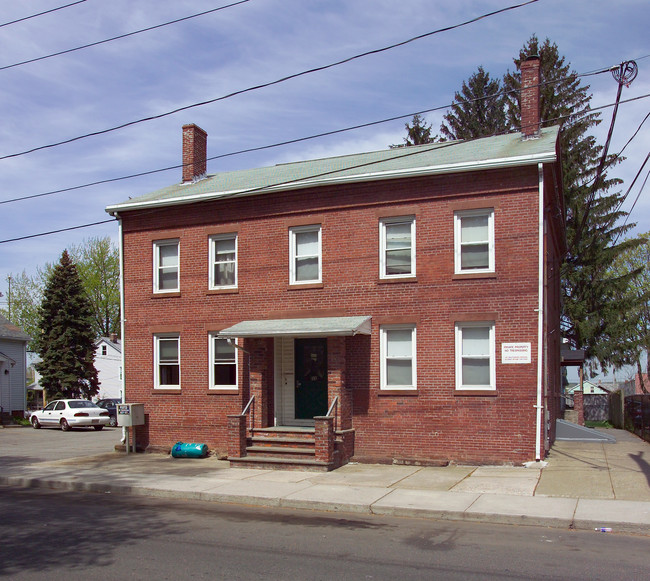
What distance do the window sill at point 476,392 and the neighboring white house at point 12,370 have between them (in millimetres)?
29604

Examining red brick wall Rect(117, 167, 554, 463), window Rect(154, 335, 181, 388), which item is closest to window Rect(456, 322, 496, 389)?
red brick wall Rect(117, 167, 554, 463)

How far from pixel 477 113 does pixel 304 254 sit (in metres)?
29.6

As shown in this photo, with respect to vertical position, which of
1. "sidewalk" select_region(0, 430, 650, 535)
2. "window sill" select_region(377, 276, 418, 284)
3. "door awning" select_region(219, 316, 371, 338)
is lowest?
"sidewalk" select_region(0, 430, 650, 535)

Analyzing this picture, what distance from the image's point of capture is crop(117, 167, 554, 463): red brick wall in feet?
48.9

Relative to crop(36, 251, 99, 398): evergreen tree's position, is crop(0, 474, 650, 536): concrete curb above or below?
below

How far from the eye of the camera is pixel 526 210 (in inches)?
588

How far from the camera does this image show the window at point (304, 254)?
17.1 m

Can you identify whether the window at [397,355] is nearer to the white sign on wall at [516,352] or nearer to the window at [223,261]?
the white sign on wall at [516,352]

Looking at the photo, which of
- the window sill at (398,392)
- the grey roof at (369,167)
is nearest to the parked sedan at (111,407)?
the grey roof at (369,167)

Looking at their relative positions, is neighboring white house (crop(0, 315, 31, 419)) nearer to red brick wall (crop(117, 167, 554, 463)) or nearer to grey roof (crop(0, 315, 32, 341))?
grey roof (crop(0, 315, 32, 341))

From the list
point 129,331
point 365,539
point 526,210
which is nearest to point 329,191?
point 526,210

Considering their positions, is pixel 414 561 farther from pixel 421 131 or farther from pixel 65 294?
pixel 421 131

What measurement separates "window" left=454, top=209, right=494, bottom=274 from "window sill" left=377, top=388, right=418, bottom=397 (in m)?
2.94

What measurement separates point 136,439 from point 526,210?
11.9 metres
